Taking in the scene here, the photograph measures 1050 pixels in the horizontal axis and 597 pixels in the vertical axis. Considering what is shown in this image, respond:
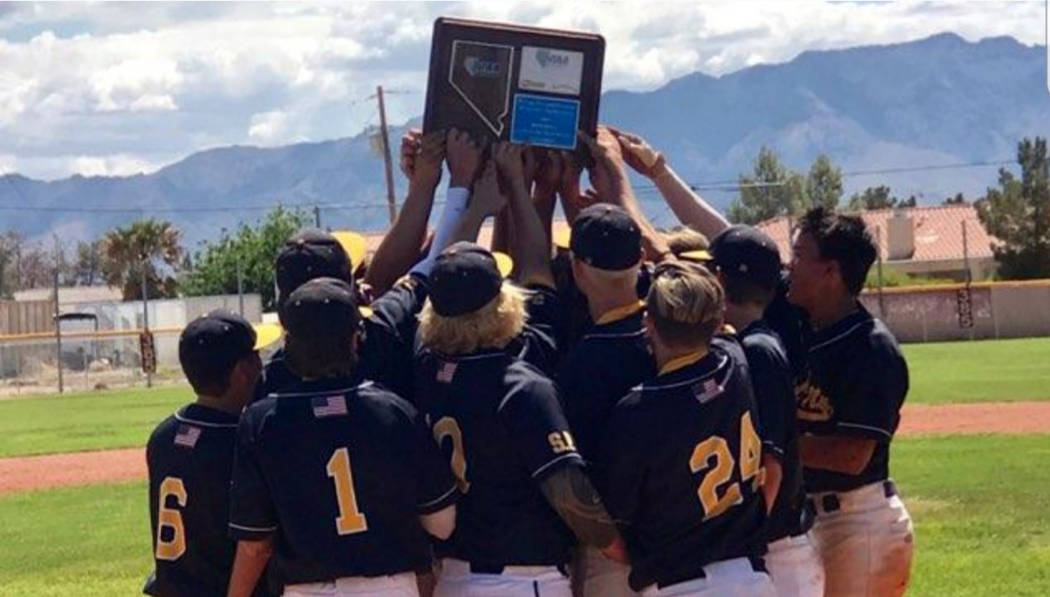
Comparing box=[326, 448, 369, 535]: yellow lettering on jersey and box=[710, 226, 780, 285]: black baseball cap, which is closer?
box=[326, 448, 369, 535]: yellow lettering on jersey

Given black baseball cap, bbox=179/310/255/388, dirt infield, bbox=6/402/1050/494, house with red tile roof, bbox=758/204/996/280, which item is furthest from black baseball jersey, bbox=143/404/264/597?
house with red tile roof, bbox=758/204/996/280

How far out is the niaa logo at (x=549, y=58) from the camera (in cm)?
561

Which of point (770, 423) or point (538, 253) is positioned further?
point (538, 253)

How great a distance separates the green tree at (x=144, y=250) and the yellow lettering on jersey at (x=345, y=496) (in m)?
75.0

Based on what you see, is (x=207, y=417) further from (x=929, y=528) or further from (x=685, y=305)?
(x=929, y=528)

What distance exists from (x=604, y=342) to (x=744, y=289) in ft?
2.13

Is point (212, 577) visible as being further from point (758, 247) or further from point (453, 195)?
point (758, 247)

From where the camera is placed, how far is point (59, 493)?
19203 millimetres

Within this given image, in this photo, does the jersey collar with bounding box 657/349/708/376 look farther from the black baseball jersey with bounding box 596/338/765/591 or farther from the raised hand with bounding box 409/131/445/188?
the raised hand with bounding box 409/131/445/188

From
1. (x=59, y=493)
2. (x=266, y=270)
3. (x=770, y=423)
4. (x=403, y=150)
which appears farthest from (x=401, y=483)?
(x=266, y=270)

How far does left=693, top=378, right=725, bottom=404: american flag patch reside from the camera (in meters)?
4.91

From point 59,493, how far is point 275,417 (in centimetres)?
1534

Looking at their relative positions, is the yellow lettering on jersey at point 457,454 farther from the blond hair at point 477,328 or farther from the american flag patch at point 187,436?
the american flag patch at point 187,436

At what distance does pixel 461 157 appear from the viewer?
18.9 ft
